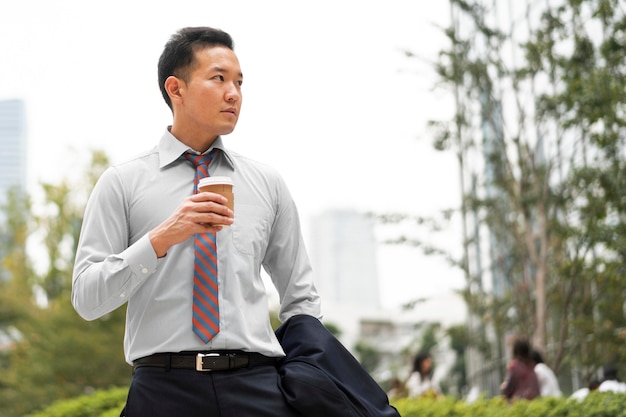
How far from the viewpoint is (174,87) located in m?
2.57

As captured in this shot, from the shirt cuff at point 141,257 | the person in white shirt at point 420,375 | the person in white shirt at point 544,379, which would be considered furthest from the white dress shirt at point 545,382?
the shirt cuff at point 141,257

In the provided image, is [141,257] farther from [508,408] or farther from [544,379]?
[544,379]

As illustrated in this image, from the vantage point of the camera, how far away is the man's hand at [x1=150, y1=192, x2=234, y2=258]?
2.11 meters

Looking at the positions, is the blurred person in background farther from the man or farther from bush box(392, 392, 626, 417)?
the man

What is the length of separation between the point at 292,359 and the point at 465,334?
12.5 meters

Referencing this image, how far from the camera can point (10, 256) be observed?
31.5m

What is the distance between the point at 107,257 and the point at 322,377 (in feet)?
2.08

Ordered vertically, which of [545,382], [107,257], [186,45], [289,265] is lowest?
[545,382]

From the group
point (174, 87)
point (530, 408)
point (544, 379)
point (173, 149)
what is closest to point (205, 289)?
point (173, 149)

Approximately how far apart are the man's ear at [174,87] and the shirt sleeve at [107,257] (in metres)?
0.29

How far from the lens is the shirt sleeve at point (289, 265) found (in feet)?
8.54

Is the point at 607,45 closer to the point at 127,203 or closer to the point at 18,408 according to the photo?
the point at 127,203

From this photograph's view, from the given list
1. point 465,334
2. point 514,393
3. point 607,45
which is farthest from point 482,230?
point 514,393

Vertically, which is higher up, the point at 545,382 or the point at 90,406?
the point at 90,406
